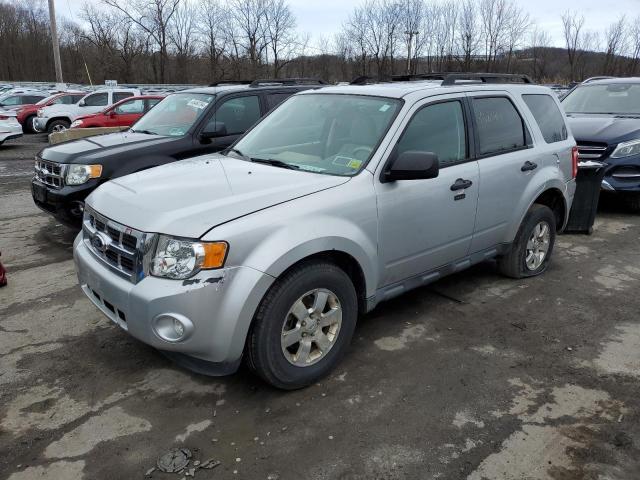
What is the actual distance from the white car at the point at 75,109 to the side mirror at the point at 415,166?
712 inches

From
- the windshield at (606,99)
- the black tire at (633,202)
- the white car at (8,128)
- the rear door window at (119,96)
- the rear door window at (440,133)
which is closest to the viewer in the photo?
the rear door window at (440,133)

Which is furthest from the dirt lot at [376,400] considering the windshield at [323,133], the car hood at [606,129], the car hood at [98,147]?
the car hood at [606,129]

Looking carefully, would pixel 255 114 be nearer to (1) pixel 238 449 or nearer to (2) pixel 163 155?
(2) pixel 163 155

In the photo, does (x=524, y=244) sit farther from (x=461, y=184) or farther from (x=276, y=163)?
(x=276, y=163)

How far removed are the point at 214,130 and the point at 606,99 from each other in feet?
21.0

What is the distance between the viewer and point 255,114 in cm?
702

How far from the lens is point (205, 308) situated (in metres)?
2.70

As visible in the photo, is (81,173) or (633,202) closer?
(81,173)

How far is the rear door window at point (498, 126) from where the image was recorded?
4.22 metres

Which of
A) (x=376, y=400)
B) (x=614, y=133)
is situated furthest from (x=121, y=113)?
(x=376, y=400)

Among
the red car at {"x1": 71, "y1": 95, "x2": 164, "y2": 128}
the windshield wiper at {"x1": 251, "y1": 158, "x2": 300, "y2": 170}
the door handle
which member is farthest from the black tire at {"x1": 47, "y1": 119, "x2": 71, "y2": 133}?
the door handle

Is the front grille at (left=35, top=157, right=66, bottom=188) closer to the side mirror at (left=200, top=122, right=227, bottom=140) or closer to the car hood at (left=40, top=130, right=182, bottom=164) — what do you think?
the car hood at (left=40, top=130, right=182, bottom=164)

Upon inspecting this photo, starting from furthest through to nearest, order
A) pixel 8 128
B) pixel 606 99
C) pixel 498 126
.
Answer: pixel 8 128, pixel 606 99, pixel 498 126

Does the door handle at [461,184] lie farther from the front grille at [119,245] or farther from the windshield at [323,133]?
the front grille at [119,245]
